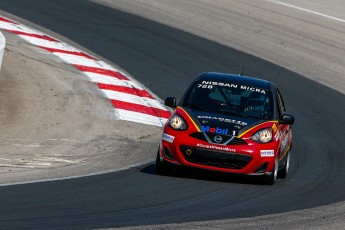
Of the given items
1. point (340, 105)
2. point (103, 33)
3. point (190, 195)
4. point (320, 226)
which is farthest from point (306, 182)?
point (103, 33)

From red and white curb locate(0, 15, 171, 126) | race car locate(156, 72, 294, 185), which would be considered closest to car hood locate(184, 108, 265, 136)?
race car locate(156, 72, 294, 185)

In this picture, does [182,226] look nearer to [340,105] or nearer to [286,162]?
[286,162]

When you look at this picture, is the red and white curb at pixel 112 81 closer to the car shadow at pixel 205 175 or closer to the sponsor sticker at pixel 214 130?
the car shadow at pixel 205 175

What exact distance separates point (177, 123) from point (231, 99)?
1126 mm

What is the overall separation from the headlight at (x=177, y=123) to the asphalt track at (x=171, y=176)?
25.2 inches

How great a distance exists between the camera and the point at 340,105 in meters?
21.2

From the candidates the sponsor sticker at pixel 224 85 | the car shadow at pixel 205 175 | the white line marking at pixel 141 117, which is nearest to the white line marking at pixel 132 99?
the white line marking at pixel 141 117

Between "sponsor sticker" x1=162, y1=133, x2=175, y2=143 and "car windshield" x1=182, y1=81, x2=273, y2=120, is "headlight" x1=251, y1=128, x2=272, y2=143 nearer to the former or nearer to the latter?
"car windshield" x1=182, y1=81, x2=273, y2=120

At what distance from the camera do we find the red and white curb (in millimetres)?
18375

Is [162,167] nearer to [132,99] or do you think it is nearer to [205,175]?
[205,175]

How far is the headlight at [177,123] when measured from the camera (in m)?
13.8

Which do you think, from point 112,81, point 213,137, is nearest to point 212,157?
point 213,137

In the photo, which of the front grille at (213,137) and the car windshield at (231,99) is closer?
the front grille at (213,137)

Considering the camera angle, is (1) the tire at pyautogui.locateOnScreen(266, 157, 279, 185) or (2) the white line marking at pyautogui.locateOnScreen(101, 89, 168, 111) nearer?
(1) the tire at pyautogui.locateOnScreen(266, 157, 279, 185)
